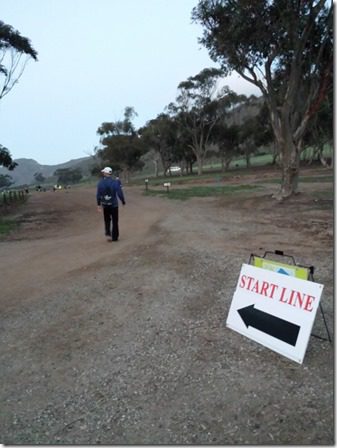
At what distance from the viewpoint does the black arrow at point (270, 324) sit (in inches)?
155

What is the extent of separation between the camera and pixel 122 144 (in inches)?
2474

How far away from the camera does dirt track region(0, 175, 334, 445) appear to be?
3045mm

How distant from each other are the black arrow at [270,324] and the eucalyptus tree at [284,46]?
13.2 meters

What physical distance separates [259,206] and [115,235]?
7.74 metres

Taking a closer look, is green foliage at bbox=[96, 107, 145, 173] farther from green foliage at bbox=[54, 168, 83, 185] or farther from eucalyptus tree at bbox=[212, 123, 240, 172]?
green foliage at bbox=[54, 168, 83, 185]

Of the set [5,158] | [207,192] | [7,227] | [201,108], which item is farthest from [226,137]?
[7,227]

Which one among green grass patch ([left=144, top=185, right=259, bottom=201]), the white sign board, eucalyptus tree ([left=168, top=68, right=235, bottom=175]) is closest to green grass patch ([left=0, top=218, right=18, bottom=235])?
green grass patch ([left=144, top=185, right=259, bottom=201])

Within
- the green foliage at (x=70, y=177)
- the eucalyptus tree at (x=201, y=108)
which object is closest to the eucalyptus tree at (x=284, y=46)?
the eucalyptus tree at (x=201, y=108)

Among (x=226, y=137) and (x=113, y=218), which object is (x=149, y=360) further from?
(x=226, y=137)

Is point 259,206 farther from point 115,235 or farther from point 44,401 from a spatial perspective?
point 44,401

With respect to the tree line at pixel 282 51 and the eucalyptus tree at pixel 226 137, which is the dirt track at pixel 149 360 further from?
the eucalyptus tree at pixel 226 137

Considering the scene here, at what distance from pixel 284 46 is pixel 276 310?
14825mm

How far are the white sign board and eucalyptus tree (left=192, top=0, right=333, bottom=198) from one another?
13028 mm

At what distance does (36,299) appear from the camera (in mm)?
6023
